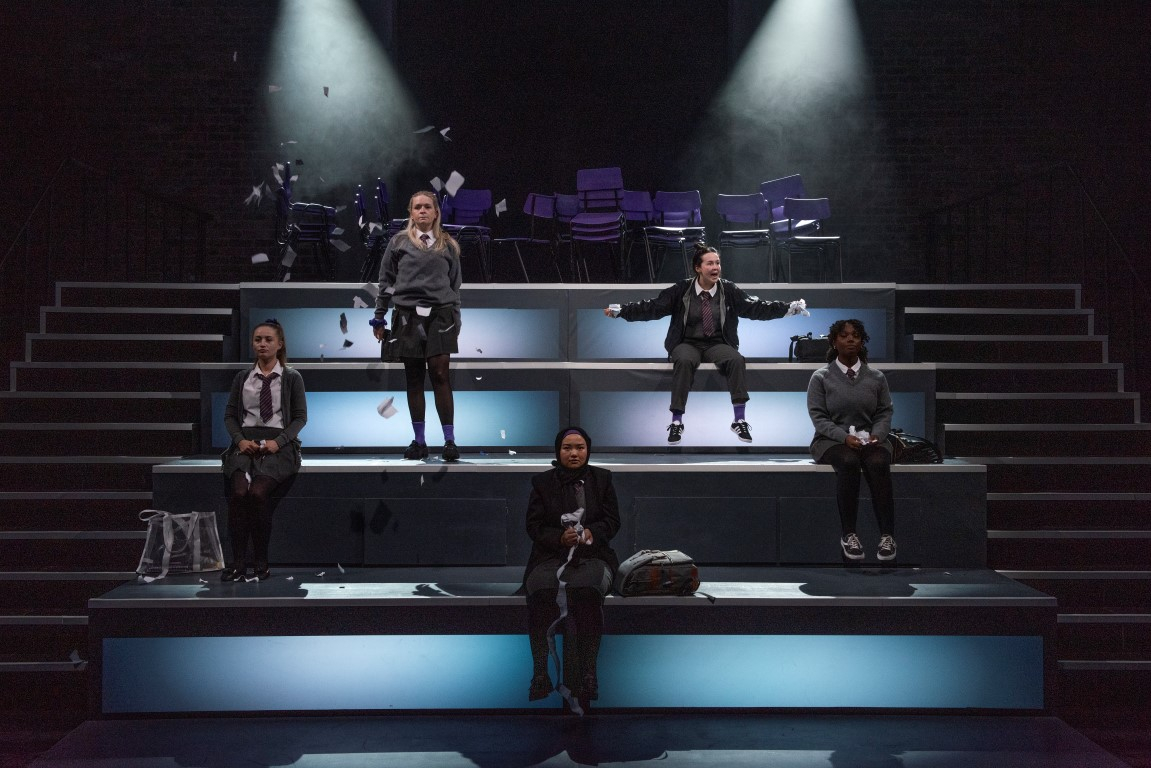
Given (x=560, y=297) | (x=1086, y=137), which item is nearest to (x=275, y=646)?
(x=560, y=297)

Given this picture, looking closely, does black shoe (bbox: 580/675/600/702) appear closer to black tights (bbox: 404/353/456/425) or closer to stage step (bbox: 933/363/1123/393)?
black tights (bbox: 404/353/456/425)

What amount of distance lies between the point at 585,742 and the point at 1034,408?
3.18m

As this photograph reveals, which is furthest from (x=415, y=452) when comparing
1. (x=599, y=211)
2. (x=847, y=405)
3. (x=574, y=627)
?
(x=599, y=211)

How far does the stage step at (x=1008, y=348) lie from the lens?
5.75 m

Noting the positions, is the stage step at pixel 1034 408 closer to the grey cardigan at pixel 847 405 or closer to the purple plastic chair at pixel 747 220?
the grey cardigan at pixel 847 405

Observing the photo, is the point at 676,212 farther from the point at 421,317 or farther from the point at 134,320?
the point at 134,320

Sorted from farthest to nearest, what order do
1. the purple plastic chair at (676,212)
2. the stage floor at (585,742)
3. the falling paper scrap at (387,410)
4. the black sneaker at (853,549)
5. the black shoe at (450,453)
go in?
the purple plastic chair at (676,212), the falling paper scrap at (387,410), the black shoe at (450,453), the black sneaker at (853,549), the stage floor at (585,742)

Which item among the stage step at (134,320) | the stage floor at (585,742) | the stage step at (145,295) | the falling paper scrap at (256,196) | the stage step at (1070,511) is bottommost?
the stage floor at (585,742)

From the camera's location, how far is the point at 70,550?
15.5 ft

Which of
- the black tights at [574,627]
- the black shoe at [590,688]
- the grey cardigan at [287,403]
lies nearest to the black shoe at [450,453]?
the grey cardigan at [287,403]

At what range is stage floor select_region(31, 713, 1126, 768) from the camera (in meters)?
3.41

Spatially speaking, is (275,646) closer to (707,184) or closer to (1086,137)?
(707,184)

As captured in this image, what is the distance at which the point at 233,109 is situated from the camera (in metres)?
8.78

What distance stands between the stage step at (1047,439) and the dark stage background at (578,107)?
3666mm
